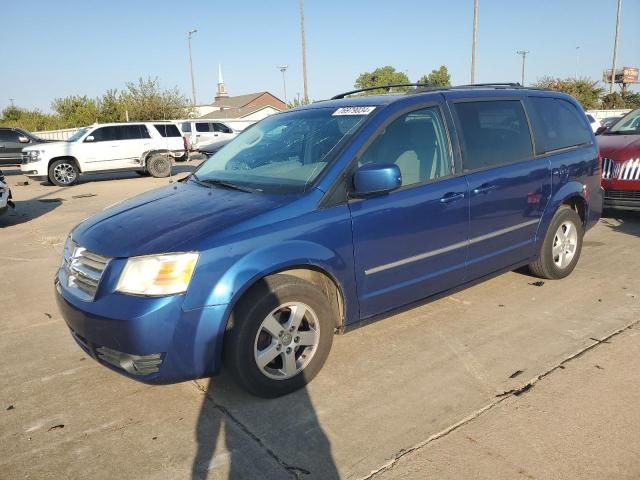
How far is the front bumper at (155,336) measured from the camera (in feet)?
8.71

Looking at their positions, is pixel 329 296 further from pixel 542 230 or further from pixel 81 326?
pixel 542 230

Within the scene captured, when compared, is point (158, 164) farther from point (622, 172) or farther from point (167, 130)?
point (622, 172)

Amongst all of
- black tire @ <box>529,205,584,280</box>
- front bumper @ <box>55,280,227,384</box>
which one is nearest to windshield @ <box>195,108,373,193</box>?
front bumper @ <box>55,280,227,384</box>

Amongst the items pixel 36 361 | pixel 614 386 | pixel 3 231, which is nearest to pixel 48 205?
pixel 3 231

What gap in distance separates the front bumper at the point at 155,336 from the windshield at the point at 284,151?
1.01 metres

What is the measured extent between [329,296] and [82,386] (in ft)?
5.68

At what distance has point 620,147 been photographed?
7336 millimetres

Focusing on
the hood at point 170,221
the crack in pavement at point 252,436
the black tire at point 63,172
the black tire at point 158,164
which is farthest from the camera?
the black tire at point 158,164

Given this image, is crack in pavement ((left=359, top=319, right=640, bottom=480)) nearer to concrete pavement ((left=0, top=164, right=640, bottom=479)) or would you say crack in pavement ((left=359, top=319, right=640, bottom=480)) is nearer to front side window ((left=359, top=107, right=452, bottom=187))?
concrete pavement ((left=0, top=164, right=640, bottom=479))

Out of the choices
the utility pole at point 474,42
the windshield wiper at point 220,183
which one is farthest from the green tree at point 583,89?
the windshield wiper at point 220,183

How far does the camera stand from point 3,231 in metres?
8.66

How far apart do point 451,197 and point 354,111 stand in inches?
37.1

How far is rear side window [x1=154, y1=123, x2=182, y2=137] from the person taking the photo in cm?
1681

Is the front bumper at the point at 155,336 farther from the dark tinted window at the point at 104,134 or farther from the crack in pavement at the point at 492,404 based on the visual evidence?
the dark tinted window at the point at 104,134
